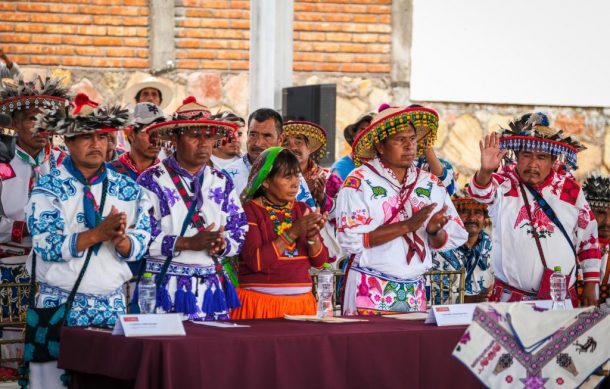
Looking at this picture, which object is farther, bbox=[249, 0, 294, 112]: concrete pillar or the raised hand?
bbox=[249, 0, 294, 112]: concrete pillar

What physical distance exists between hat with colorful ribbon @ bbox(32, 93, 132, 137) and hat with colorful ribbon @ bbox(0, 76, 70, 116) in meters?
1.10

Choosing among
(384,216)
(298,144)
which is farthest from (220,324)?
(298,144)

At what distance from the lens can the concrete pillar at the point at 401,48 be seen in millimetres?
12797

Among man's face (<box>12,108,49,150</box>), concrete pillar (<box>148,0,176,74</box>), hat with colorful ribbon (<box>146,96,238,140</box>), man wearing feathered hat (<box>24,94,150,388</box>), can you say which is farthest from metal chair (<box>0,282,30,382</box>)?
concrete pillar (<box>148,0,176,74</box>)

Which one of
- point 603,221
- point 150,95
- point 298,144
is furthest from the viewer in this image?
point 150,95

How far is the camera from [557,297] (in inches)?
275

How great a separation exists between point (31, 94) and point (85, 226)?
1.71 m

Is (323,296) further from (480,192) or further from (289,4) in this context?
(289,4)

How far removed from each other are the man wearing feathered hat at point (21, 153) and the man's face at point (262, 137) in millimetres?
1348

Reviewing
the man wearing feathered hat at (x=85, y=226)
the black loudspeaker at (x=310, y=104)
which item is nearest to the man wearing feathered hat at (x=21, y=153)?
the man wearing feathered hat at (x=85, y=226)

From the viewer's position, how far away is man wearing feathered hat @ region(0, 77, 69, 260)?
25.1ft

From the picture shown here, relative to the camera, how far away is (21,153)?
306 inches

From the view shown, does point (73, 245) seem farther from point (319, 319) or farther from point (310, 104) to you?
point (310, 104)

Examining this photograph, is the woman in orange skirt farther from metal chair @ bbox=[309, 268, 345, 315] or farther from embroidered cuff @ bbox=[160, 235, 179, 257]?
metal chair @ bbox=[309, 268, 345, 315]
